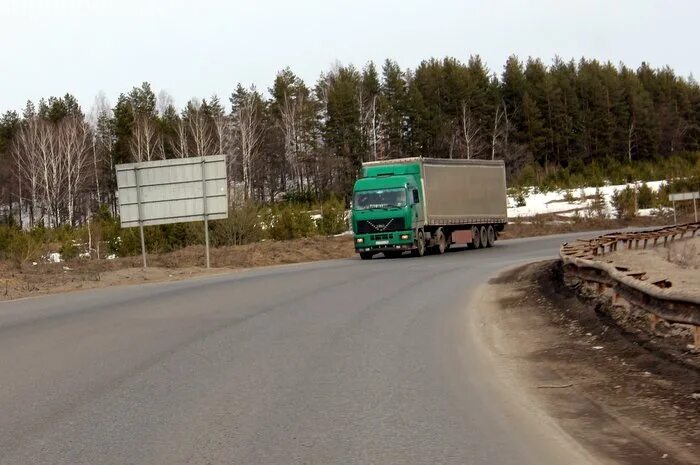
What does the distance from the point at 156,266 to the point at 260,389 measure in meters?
24.3

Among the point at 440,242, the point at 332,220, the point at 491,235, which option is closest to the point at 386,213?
the point at 440,242

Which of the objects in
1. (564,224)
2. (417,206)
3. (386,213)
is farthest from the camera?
(564,224)

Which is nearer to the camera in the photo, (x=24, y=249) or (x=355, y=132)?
(x=24, y=249)

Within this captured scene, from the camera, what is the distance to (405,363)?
30.4ft

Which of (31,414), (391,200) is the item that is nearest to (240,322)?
(31,414)

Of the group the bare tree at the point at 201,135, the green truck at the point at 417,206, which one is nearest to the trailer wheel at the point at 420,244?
the green truck at the point at 417,206

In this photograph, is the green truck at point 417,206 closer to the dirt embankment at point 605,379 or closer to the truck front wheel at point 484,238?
the truck front wheel at point 484,238

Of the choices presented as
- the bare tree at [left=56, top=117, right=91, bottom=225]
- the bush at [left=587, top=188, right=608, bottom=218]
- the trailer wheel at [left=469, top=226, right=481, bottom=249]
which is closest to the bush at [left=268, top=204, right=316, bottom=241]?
the trailer wheel at [left=469, top=226, right=481, bottom=249]

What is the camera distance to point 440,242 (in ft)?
118

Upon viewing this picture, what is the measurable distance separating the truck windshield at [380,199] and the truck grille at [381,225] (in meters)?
0.61

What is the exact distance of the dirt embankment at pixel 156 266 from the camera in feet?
81.1

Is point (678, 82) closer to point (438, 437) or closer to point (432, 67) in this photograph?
point (432, 67)

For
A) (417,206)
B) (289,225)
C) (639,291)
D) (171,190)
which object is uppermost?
(171,190)

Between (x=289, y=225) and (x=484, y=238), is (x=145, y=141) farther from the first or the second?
(x=484, y=238)
